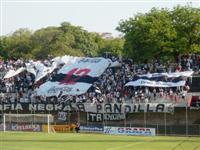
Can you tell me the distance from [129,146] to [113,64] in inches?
976

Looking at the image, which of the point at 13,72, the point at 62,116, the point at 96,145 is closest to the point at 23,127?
the point at 62,116

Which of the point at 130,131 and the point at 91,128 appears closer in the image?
the point at 130,131

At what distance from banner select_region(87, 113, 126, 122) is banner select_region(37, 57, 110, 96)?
4827 mm

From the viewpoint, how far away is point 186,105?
4909cm

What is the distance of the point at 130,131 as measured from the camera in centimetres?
5041

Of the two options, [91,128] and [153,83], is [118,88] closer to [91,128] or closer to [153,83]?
[153,83]

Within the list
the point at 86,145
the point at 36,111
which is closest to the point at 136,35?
the point at 36,111

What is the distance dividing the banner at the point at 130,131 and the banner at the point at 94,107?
72.8 inches

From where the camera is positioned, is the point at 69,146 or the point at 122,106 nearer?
the point at 69,146

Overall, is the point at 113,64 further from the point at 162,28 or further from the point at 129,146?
the point at 129,146

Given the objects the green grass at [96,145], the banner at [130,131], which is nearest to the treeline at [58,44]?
the banner at [130,131]

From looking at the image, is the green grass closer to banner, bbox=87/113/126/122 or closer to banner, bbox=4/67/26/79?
banner, bbox=87/113/126/122

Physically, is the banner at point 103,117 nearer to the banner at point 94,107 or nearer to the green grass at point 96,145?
the banner at point 94,107

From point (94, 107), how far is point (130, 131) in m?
5.17
